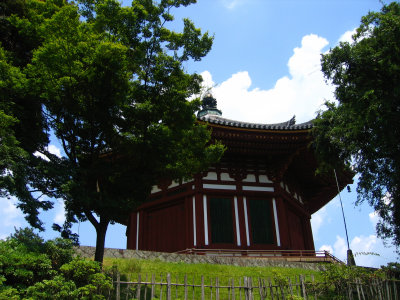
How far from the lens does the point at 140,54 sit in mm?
9367

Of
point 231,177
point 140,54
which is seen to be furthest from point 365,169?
point 140,54

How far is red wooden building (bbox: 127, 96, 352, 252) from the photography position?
16.4 meters

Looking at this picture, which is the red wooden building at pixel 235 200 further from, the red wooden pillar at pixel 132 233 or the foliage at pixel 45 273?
the foliage at pixel 45 273

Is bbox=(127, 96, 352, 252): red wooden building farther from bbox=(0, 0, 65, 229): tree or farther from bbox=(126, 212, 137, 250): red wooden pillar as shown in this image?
bbox=(0, 0, 65, 229): tree

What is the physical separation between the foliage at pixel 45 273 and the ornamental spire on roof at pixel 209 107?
19544mm

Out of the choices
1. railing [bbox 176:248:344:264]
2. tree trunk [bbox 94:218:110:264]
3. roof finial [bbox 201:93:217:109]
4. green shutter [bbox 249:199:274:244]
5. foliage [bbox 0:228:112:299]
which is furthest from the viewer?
roof finial [bbox 201:93:217:109]

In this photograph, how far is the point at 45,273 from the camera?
742 cm

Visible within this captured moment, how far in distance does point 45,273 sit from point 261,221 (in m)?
11.6

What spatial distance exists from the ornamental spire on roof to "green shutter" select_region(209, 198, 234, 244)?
10.6 meters

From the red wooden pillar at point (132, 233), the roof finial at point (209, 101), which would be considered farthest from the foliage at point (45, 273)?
the roof finial at point (209, 101)

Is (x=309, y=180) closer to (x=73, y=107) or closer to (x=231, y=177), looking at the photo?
(x=231, y=177)

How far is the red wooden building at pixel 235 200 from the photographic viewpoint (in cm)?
1642

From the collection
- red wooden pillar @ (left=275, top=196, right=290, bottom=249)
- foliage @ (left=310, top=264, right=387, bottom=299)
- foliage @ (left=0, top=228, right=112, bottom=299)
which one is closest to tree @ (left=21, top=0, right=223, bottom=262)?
foliage @ (left=0, top=228, right=112, bottom=299)

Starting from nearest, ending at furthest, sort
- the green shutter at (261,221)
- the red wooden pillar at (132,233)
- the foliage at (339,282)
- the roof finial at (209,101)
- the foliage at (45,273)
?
the foliage at (45,273) → the foliage at (339,282) → the green shutter at (261,221) → the red wooden pillar at (132,233) → the roof finial at (209,101)
